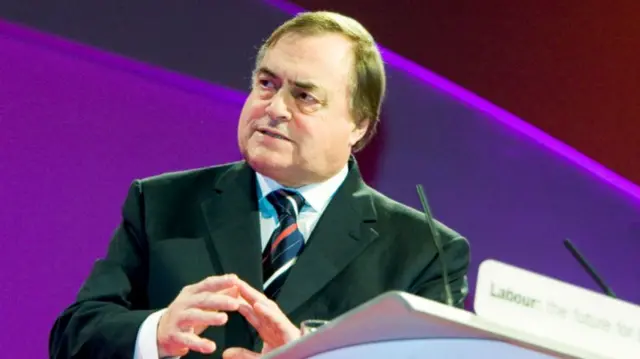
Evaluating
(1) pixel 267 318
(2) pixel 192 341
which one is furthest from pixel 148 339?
(1) pixel 267 318

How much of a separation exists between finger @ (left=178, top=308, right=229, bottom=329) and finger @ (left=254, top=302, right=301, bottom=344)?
6cm

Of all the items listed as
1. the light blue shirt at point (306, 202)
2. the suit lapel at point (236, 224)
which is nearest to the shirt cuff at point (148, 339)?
the suit lapel at point (236, 224)

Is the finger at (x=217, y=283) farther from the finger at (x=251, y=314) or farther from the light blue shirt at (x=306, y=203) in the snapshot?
the light blue shirt at (x=306, y=203)

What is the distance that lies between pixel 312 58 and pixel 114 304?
0.68m

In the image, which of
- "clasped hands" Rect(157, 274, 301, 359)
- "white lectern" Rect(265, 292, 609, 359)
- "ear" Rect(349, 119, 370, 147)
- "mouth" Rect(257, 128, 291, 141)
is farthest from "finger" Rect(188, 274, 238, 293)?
"ear" Rect(349, 119, 370, 147)

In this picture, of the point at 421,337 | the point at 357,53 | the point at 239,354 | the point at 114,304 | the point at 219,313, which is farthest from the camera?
the point at 357,53

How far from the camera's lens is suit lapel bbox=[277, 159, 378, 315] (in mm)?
1992

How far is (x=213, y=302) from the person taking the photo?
1604 mm

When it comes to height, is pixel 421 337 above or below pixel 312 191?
above

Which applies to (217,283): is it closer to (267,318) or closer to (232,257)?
(267,318)

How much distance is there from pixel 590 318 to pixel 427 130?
1.46m

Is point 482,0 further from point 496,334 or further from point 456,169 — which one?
point 496,334

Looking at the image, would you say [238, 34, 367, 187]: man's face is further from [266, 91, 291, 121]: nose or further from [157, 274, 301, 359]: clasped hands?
[157, 274, 301, 359]: clasped hands

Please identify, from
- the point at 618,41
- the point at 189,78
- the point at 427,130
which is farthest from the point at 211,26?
the point at 618,41
